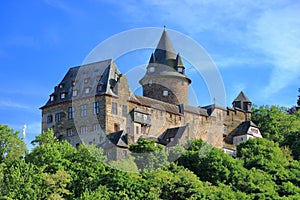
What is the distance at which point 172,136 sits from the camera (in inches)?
3086

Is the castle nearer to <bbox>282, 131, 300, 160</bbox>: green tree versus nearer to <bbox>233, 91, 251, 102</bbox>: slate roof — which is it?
<bbox>282, 131, 300, 160</bbox>: green tree

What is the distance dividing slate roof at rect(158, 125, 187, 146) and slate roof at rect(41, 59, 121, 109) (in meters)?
6.50

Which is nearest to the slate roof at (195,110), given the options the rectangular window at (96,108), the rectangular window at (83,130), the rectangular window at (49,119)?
the rectangular window at (96,108)

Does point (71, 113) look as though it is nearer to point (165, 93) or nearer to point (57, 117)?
point (57, 117)

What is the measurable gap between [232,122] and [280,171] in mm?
17077

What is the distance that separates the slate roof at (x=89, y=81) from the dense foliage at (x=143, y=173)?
265 inches

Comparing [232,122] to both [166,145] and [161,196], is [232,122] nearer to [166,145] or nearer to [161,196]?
[166,145]

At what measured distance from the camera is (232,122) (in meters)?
92.4

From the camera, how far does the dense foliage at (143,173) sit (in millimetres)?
58562

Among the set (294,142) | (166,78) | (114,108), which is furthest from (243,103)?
(114,108)

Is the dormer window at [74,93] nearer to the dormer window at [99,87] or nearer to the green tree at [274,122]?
the dormer window at [99,87]

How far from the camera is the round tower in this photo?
279 feet

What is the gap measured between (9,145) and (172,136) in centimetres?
1834

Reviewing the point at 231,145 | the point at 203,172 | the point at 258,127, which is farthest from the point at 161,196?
the point at 258,127
